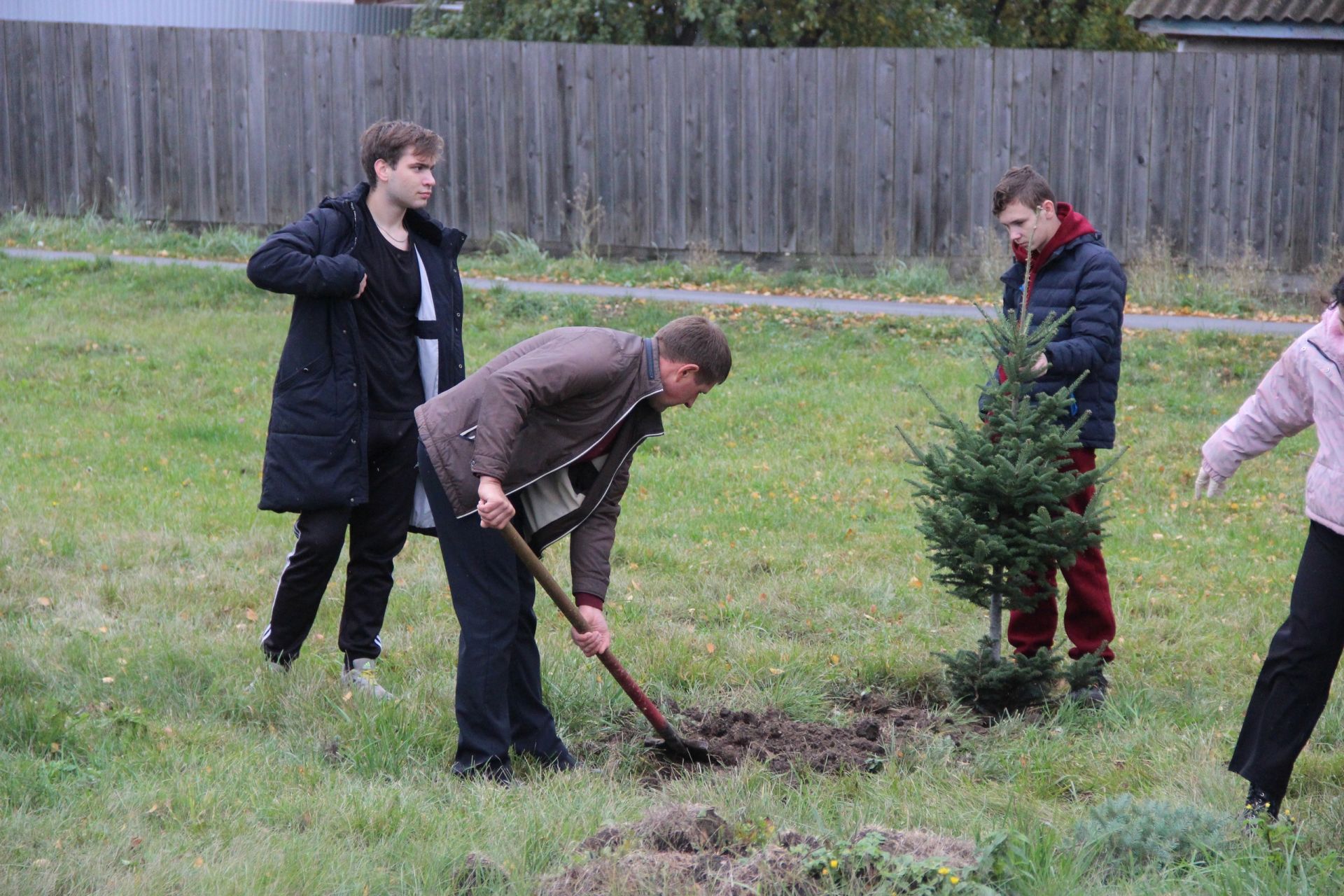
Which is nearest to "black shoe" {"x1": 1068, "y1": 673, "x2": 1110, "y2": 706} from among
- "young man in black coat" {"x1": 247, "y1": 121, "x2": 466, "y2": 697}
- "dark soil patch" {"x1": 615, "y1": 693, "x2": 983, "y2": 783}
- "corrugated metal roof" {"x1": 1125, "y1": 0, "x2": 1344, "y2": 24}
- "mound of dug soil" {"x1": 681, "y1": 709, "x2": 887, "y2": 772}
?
"dark soil patch" {"x1": 615, "y1": 693, "x2": 983, "y2": 783}

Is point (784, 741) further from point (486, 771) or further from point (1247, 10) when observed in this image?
point (1247, 10)

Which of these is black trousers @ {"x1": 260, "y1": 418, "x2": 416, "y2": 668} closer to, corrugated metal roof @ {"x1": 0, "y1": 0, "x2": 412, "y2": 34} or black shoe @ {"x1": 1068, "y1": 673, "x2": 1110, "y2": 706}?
black shoe @ {"x1": 1068, "y1": 673, "x2": 1110, "y2": 706}

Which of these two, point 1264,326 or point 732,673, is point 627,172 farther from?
point 732,673

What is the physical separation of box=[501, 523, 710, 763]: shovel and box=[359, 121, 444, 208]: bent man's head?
4.69 feet

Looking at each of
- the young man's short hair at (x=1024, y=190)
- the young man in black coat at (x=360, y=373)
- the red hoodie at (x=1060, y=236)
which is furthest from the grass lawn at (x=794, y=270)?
the young man in black coat at (x=360, y=373)

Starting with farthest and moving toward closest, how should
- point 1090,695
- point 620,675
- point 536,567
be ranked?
point 1090,695 < point 620,675 < point 536,567

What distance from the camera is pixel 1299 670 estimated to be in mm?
3906

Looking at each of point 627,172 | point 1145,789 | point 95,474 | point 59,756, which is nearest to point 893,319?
point 627,172

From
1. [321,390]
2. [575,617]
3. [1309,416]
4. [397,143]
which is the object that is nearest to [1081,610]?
[1309,416]

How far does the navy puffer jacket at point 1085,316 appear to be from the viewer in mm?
5043

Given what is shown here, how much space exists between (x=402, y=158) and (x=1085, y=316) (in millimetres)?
2581

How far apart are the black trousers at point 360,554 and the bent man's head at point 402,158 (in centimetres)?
83

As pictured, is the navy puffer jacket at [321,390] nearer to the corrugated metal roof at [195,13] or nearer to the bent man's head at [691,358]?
the bent man's head at [691,358]

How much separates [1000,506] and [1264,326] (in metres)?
8.18
